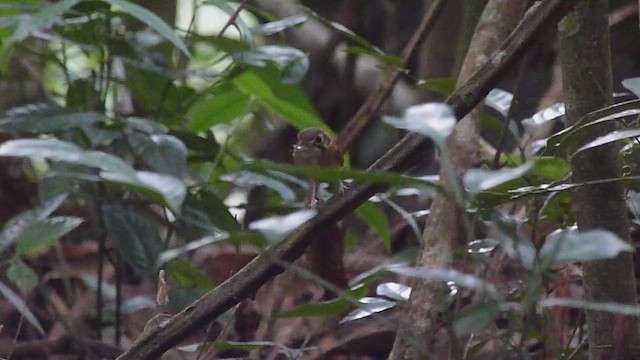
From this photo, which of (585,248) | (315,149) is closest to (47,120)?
(315,149)

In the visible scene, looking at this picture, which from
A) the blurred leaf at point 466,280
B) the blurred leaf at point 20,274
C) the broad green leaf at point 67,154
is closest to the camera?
the blurred leaf at point 466,280

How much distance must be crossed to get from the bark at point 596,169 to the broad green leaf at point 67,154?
28.4 inches

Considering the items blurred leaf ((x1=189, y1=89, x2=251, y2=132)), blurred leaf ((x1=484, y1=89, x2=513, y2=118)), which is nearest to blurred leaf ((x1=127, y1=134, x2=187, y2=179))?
blurred leaf ((x1=189, y1=89, x2=251, y2=132))

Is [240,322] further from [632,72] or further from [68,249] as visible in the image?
[632,72]

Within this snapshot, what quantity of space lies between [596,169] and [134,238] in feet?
3.29

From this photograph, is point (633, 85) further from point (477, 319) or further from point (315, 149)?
point (315, 149)

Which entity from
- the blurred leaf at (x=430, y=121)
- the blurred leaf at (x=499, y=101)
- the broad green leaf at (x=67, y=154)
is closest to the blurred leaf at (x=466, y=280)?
the blurred leaf at (x=430, y=121)

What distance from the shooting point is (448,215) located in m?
1.62

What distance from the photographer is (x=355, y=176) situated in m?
0.83

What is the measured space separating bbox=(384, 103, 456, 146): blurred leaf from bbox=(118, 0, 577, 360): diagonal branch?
267 mm

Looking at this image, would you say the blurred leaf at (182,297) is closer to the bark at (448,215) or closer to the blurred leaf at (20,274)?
the blurred leaf at (20,274)

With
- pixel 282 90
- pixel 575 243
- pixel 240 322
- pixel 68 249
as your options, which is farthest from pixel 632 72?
pixel 575 243

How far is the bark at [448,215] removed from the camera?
1461mm

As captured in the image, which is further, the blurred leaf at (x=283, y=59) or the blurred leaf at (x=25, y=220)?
the blurred leaf at (x=283, y=59)
